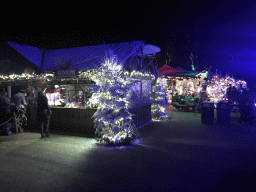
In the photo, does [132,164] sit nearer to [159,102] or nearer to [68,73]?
[68,73]

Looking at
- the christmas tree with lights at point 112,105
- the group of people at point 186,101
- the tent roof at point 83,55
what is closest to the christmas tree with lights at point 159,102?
the tent roof at point 83,55

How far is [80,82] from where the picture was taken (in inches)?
418

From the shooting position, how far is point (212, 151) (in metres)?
6.83

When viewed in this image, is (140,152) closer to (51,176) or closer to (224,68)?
(51,176)

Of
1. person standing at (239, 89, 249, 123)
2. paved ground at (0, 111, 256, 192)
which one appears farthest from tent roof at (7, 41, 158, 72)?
person standing at (239, 89, 249, 123)

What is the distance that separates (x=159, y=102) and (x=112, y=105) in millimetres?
7162

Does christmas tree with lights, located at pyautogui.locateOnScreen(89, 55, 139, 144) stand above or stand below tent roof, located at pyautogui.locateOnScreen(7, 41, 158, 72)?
below

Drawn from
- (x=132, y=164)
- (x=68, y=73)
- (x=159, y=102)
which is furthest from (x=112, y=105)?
(x=159, y=102)

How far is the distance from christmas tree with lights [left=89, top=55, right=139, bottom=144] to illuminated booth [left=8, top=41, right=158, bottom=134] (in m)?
0.52

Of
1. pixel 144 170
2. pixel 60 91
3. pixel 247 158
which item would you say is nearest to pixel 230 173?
pixel 247 158

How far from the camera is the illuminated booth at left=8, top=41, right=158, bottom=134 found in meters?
10.2

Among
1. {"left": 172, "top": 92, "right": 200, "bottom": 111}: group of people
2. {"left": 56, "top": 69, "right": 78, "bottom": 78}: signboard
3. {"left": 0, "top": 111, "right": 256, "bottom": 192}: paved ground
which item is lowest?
{"left": 0, "top": 111, "right": 256, "bottom": 192}: paved ground

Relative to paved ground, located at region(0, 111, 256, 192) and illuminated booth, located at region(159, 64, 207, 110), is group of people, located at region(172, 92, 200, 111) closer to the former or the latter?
illuminated booth, located at region(159, 64, 207, 110)

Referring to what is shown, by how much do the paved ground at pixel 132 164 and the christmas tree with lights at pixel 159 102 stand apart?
5.37 m
